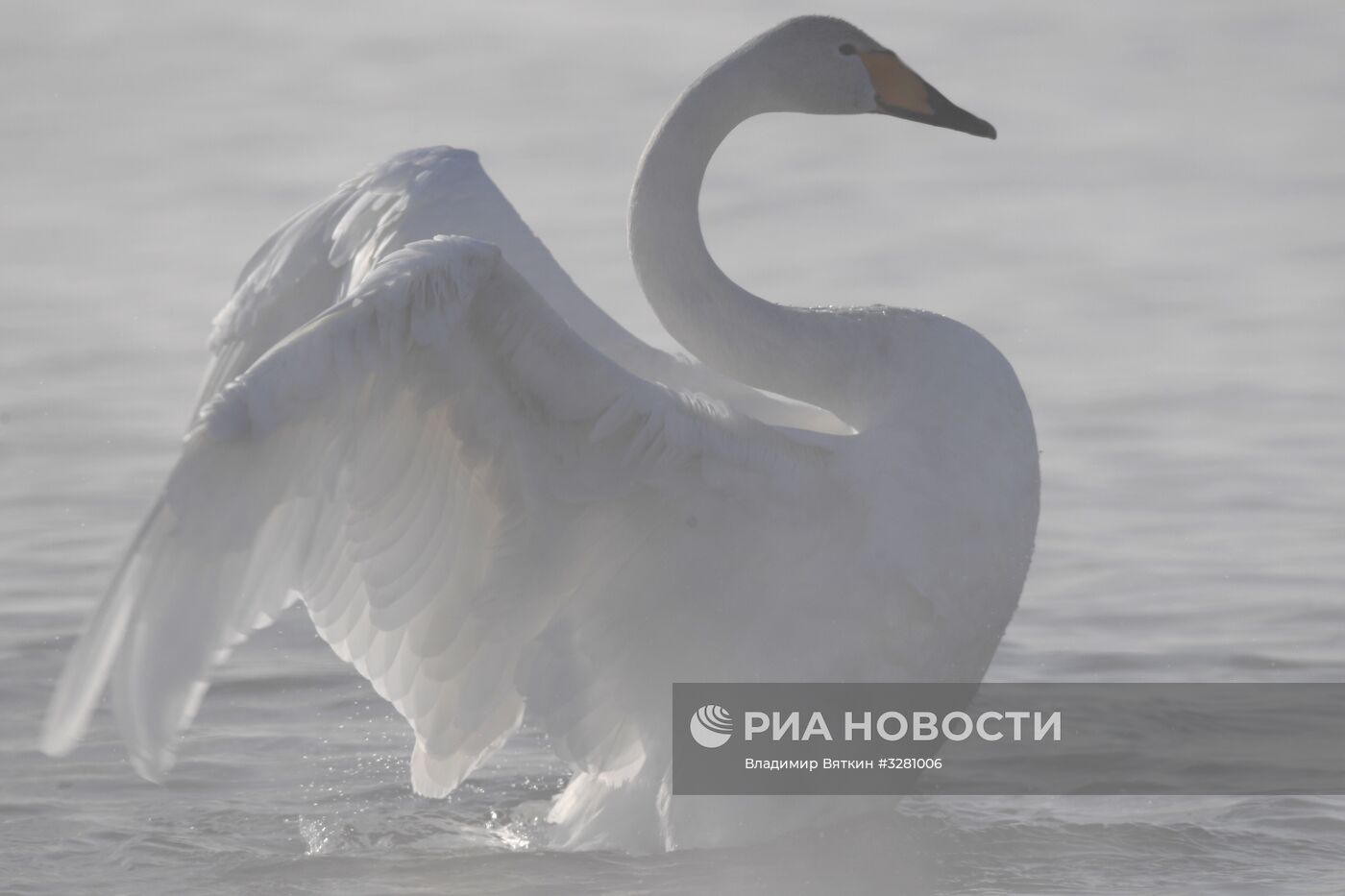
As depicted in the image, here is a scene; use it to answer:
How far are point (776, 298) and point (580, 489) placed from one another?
572cm

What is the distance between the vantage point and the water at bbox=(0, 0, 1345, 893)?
6652 millimetres

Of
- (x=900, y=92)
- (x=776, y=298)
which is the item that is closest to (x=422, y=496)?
(x=900, y=92)

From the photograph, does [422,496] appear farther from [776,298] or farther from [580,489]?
[776,298]

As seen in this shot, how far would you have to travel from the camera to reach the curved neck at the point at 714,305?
21.2ft

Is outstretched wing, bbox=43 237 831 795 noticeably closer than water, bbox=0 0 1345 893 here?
Yes

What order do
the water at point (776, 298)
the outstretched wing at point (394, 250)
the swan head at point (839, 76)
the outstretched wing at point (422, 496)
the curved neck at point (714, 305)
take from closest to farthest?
the outstretched wing at point (422, 496) → the curved neck at point (714, 305) → the water at point (776, 298) → the swan head at point (839, 76) → the outstretched wing at point (394, 250)

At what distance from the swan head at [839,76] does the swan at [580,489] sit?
1 centimetres

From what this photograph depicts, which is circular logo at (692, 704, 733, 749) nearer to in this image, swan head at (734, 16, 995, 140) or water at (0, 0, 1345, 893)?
water at (0, 0, 1345, 893)

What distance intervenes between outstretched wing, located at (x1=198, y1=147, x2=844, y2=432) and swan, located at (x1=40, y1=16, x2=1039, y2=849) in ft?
0.04

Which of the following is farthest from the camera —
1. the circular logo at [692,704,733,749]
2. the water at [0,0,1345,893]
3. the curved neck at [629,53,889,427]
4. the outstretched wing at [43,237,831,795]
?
the water at [0,0,1345,893]

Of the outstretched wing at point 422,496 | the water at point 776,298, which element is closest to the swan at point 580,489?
the outstretched wing at point 422,496

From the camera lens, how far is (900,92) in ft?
22.8

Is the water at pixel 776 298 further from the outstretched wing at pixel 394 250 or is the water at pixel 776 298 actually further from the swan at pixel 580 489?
the outstretched wing at pixel 394 250

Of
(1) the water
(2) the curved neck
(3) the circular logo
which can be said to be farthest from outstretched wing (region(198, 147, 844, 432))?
(1) the water
